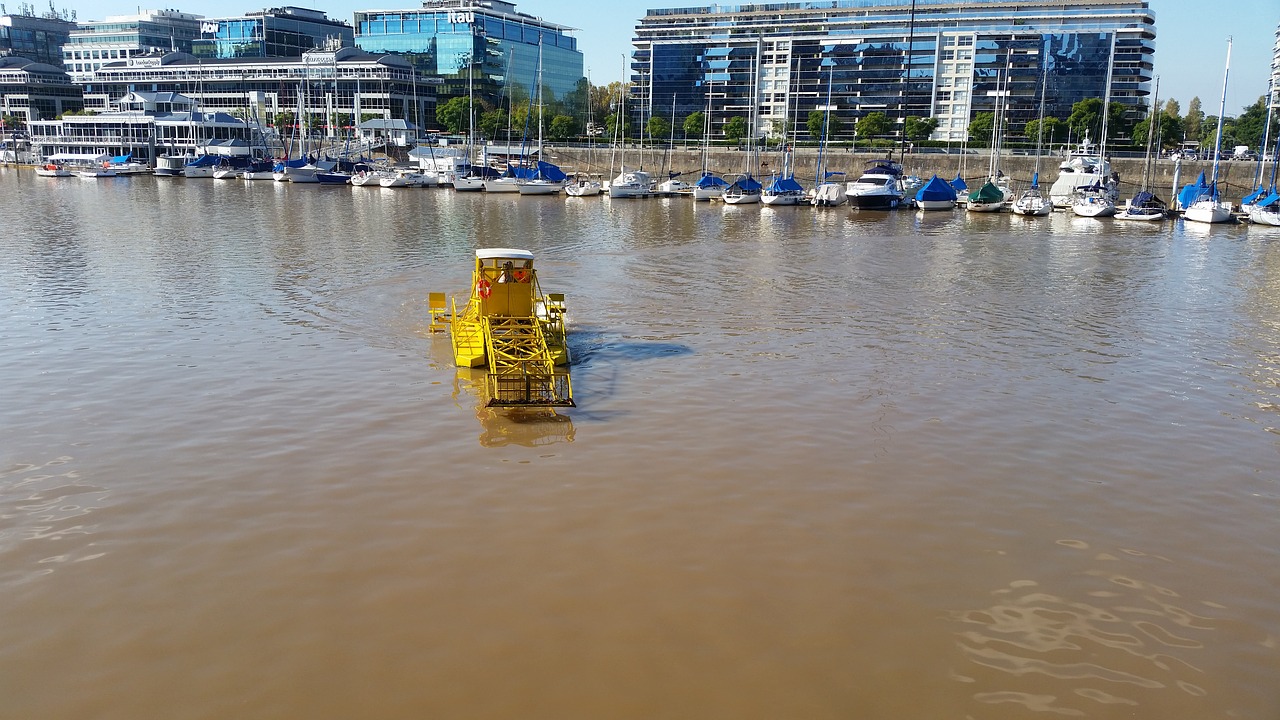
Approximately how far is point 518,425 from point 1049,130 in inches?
5297

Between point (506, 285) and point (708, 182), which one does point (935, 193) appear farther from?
point (506, 285)

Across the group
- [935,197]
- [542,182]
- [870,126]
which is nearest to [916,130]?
[870,126]

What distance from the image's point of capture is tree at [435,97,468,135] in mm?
149125

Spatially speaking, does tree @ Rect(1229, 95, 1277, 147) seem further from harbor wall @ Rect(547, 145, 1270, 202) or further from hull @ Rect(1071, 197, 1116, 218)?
hull @ Rect(1071, 197, 1116, 218)

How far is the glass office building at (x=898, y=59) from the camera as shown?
15875cm

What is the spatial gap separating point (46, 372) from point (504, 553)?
1346cm

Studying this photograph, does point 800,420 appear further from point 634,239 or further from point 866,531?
point 634,239

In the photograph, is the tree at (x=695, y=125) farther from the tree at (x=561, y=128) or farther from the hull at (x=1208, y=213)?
the hull at (x=1208, y=213)

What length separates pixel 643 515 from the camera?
1300 centimetres

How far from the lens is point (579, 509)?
1317 centimetres

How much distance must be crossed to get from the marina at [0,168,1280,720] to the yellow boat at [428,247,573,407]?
0.47m

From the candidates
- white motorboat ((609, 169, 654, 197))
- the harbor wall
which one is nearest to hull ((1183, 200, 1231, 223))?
the harbor wall

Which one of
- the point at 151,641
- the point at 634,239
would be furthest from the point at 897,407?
the point at 634,239

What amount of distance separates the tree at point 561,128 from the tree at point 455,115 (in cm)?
1911
